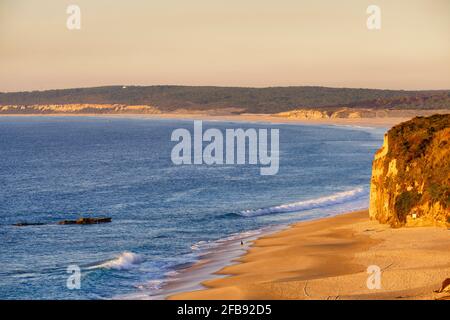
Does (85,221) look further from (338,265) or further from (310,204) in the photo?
(338,265)

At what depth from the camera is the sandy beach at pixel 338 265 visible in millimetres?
29500

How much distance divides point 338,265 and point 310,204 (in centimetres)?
2383

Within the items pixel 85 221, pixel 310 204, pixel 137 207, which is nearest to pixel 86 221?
pixel 85 221

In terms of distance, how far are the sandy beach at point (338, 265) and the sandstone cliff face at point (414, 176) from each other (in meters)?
1.00

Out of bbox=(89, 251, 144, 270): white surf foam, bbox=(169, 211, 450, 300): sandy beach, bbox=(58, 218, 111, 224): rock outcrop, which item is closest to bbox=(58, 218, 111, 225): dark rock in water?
bbox=(58, 218, 111, 224): rock outcrop

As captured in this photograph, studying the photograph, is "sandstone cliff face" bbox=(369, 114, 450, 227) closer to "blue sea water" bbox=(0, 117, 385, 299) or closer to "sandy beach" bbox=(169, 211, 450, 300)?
"sandy beach" bbox=(169, 211, 450, 300)

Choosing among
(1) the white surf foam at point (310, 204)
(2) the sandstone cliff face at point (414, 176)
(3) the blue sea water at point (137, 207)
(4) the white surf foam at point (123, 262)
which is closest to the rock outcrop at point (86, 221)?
(3) the blue sea water at point (137, 207)

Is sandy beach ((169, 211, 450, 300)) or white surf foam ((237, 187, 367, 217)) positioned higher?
sandy beach ((169, 211, 450, 300))

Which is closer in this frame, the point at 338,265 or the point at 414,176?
the point at 338,265

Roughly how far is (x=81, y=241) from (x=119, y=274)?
9.00m

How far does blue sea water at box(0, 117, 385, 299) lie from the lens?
37.2m

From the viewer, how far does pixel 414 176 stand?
41.8 metres

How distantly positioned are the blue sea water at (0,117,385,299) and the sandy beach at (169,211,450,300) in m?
3.71
